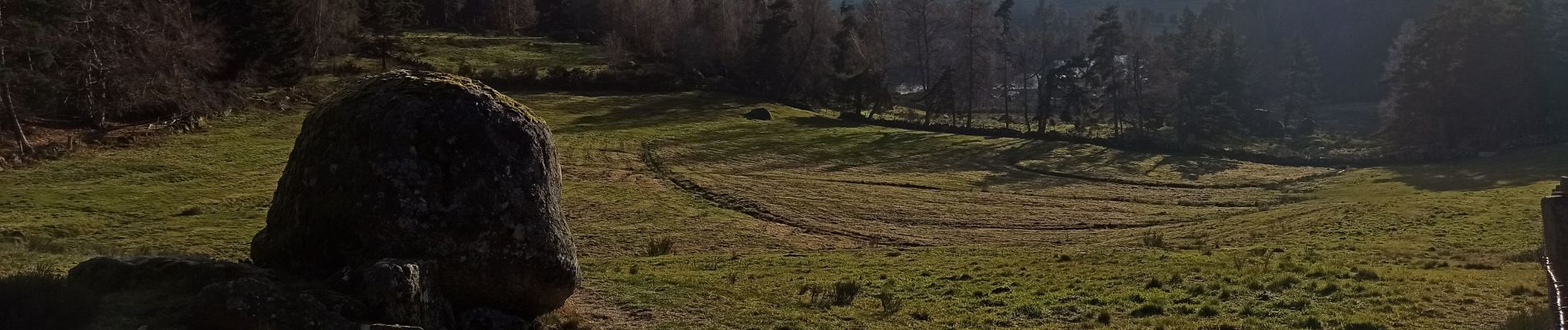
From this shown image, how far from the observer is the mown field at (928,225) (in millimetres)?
15703

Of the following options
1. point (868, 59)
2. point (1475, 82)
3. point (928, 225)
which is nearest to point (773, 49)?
point (868, 59)

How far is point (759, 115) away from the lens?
71.7 m

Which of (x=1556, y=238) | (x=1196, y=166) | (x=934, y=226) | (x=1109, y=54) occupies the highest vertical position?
(x=1109, y=54)

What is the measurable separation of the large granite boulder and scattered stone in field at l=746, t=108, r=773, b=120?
2323 inches

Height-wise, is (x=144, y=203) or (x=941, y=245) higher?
(x=144, y=203)

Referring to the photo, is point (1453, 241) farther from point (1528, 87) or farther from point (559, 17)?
point (559, 17)

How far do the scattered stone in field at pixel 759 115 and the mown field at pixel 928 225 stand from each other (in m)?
2.98

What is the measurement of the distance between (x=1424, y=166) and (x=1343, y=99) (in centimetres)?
8043

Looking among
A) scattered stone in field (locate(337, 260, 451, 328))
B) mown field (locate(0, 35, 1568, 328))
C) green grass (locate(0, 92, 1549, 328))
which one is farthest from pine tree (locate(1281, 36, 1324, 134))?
scattered stone in field (locate(337, 260, 451, 328))

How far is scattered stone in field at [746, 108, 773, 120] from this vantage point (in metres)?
71.2

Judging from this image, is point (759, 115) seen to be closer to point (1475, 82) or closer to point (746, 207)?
point (746, 207)

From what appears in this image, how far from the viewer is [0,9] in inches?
1400

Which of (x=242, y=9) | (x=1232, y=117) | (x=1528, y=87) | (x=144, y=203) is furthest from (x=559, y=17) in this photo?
(x=1528, y=87)

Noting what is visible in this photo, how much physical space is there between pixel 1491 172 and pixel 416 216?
60335 mm
